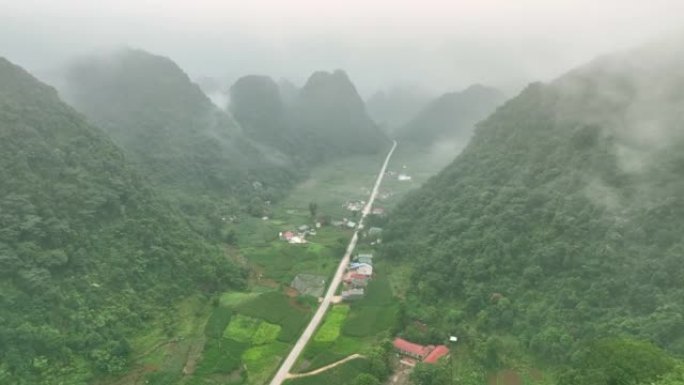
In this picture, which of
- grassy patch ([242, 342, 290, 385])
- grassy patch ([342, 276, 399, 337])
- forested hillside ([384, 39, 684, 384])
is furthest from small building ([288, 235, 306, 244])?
grassy patch ([242, 342, 290, 385])

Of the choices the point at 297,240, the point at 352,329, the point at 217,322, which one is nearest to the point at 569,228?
the point at 352,329

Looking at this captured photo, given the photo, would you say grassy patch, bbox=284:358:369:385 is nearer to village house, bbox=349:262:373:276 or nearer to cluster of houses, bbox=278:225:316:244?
village house, bbox=349:262:373:276

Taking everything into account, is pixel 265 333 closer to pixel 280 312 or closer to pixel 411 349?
pixel 280 312

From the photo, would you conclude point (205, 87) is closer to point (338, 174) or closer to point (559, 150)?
point (338, 174)

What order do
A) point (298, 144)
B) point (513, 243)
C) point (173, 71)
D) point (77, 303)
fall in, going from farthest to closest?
point (298, 144)
point (173, 71)
point (513, 243)
point (77, 303)

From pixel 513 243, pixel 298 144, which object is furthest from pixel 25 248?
pixel 298 144
